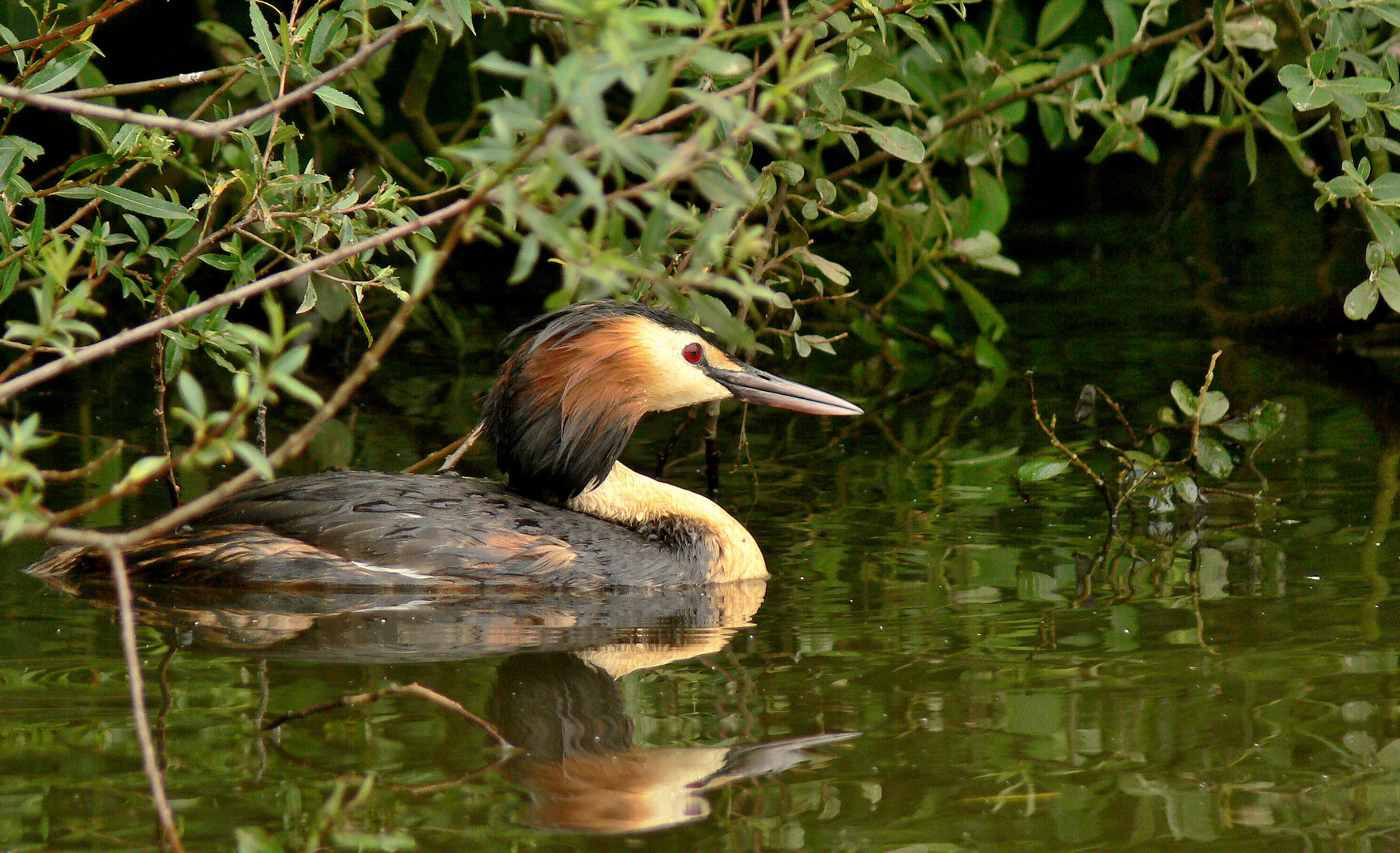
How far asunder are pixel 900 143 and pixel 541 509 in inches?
77.0

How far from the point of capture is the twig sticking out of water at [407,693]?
12.4 ft

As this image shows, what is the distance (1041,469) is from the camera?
19.9 ft

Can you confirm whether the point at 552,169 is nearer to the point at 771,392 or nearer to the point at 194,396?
the point at 194,396

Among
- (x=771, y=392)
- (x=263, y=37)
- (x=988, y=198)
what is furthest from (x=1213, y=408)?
(x=263, y=37)

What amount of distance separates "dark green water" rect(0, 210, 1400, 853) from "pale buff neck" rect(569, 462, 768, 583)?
128 mm

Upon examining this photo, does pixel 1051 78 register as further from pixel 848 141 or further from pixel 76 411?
pixel 76 411

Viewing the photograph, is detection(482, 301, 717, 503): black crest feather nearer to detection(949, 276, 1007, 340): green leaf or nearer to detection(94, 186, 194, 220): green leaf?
detection(94, 186, 194, 220): green leaf

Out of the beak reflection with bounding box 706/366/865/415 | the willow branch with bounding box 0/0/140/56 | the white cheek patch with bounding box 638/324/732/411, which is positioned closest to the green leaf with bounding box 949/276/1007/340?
the beak reflection with bounding box 706/366/865/415

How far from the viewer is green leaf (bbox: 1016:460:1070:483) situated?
19.9ft

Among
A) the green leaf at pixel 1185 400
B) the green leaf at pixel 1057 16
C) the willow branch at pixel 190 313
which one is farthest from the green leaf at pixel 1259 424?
the willow branch at pixel 190 313

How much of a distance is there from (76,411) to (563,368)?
320 centimetres

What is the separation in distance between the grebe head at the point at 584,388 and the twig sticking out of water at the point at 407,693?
172 cm

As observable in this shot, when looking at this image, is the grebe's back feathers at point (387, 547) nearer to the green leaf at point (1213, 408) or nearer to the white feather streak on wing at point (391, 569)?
the white feather streak on wing at point (391, 569)

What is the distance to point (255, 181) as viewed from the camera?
5.20 meters
